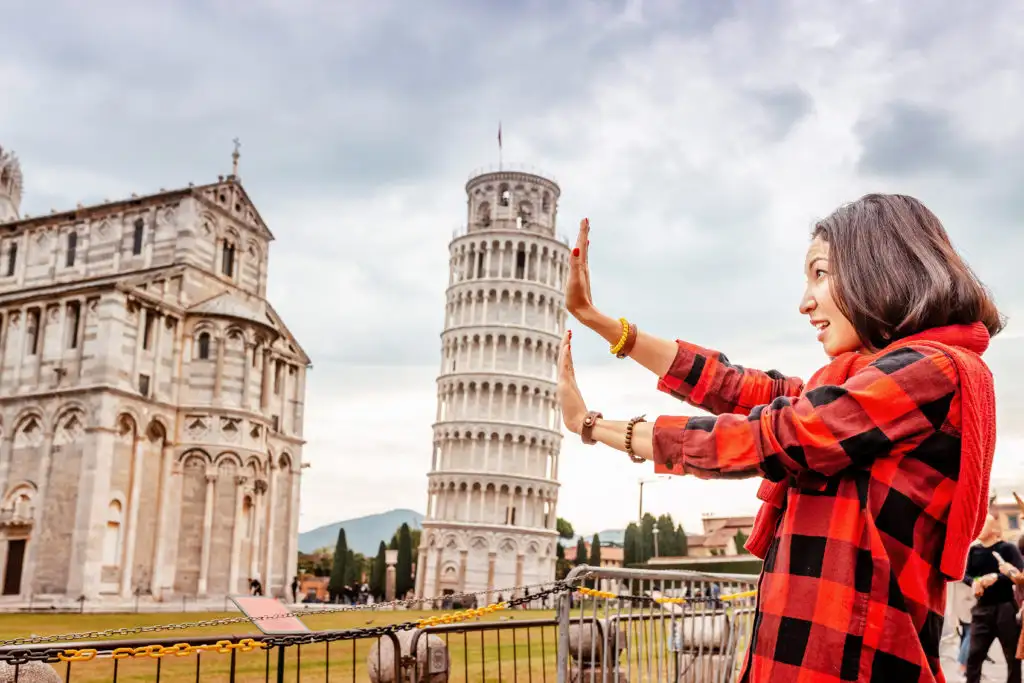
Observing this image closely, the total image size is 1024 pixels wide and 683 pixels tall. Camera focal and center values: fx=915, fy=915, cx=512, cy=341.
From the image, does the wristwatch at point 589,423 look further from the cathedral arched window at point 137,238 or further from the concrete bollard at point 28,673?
the cathedral arched window at point 137,238

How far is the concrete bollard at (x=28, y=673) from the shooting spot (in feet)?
14.4

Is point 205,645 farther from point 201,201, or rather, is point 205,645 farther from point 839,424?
point 201,201

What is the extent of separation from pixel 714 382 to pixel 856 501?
2.40 feet

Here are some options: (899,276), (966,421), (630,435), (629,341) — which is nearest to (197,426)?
(629,341)

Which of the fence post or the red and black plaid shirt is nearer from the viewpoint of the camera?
the red and black plaid shirt

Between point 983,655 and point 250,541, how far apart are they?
33615mm

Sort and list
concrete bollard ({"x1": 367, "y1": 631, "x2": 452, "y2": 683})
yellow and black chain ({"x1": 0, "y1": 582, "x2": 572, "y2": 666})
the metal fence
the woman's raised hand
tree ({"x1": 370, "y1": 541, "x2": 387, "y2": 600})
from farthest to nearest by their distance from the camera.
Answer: tree ({"x1": 370, "y1": 541, "x2": 387, "y2": 600})
concrete bollard ({"x1": 367, "y1": 631, "x2": 452, "y2": 683})
the metal fence
yellow and black chain ({"x1": 0, "y1": 582, "x2": 572, "y2": 666})
the woman's raised hand

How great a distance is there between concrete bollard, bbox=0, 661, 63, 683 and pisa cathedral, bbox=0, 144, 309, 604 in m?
31.7

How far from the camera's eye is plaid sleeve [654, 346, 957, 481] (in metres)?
2.03

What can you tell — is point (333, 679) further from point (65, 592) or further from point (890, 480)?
point (65, 592)

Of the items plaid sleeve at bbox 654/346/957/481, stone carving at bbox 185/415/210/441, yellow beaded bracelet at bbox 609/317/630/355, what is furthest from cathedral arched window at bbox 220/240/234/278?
plaid sleeve at bbox 654/346/957/481

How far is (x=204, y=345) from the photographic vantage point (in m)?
39.1

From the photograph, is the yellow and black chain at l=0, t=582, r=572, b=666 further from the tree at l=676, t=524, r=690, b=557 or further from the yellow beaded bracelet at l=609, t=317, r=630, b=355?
the tree at l=676, t=524, r=690, b=557

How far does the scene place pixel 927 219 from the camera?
2.33 metres
